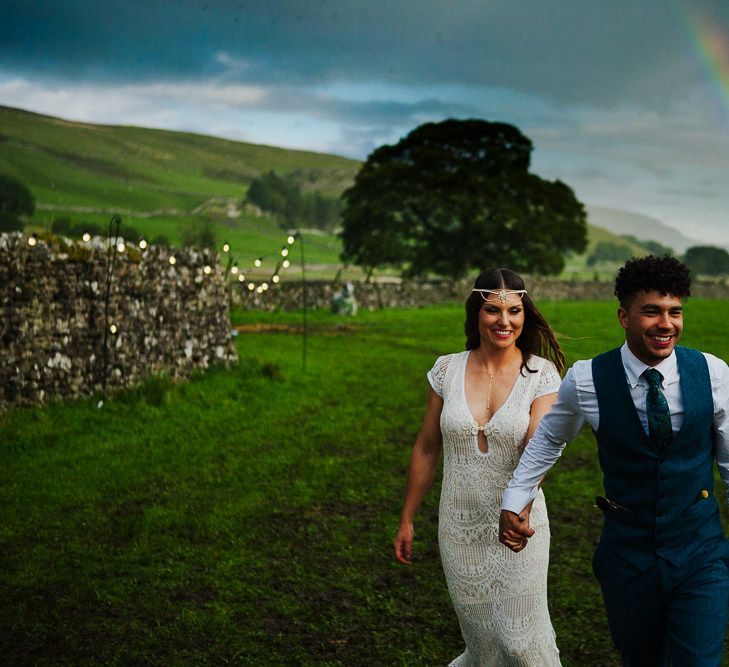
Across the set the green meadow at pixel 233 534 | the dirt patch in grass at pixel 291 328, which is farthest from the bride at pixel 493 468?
the dirt patch in grass at pixel 291 328

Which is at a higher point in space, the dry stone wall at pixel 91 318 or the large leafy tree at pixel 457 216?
the large leafy tree at pixel 457 216

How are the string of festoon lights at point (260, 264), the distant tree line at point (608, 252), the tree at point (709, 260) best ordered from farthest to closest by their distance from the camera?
the distant tree line at point (608, 252) < the tree at point (709, 260) < the string of festoon lights at point (260, 264)

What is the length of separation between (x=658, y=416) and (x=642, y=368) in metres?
0.22

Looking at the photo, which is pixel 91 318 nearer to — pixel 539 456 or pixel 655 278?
pixel 539 456

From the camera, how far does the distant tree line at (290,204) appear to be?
125 m

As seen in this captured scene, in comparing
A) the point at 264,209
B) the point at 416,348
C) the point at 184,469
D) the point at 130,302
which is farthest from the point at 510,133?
the point at 264,209

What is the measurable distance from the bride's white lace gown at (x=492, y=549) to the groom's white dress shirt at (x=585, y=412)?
481 millimetres

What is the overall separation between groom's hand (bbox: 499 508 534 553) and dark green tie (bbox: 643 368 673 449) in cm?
76

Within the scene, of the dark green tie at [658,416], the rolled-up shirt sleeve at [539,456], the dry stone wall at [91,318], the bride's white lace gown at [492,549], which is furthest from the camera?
the dry stone wall at [91,318]

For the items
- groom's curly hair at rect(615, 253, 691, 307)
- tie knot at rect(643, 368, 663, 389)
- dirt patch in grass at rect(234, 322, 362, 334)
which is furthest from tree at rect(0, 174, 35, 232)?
tie knot at rect(643, 368, 663, 389)

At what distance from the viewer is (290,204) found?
12781 centimetres

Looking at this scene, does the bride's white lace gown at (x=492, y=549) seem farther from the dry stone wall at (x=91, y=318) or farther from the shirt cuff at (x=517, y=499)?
the dry stone wall at (x=91, y=318)

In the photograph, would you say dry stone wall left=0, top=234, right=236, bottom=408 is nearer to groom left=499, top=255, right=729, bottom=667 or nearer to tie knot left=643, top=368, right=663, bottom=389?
groom left=499, top=255, right=729, bottom=667

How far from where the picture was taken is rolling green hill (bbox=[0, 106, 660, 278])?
9719cm
